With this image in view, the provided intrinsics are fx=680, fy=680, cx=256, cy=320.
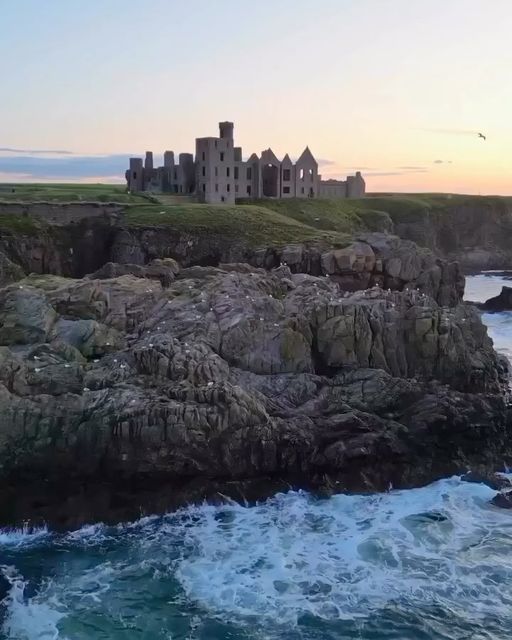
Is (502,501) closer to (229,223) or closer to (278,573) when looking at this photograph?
(278,573)

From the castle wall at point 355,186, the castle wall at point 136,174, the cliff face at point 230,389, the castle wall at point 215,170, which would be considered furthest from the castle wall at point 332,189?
the cliff face at point 230,389

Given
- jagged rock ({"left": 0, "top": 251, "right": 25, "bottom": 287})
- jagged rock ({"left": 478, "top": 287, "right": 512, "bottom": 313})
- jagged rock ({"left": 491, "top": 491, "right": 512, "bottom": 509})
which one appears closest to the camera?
jagged rock ({"left": 491, "top": 491, "right": 512, "bottom": 509})

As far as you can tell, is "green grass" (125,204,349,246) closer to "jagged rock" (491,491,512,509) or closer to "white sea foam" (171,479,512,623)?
"jagged rock" (491,491,512,509)

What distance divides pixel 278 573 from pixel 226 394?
9.85m

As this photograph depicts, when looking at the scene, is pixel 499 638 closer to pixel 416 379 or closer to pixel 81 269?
pixel 416 379

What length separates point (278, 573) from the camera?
91.0ft

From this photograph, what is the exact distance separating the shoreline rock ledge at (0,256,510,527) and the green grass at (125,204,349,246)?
28143 millimetres

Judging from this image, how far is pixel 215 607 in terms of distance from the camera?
25.6 metres

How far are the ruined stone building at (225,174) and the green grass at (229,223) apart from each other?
11848 millimetres

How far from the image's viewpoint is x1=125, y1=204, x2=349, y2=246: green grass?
77.2 meters

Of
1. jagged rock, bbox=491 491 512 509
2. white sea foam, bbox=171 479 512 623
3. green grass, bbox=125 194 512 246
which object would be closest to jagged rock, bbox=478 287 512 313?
green grass, bbox=125 194 512 246

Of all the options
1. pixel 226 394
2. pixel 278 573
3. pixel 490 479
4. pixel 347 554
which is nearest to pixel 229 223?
pixel 226 394

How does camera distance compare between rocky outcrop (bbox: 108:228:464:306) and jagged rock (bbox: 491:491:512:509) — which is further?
rocky outcrop (bbox: 108:228:464:306)

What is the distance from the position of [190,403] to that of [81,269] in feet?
146
